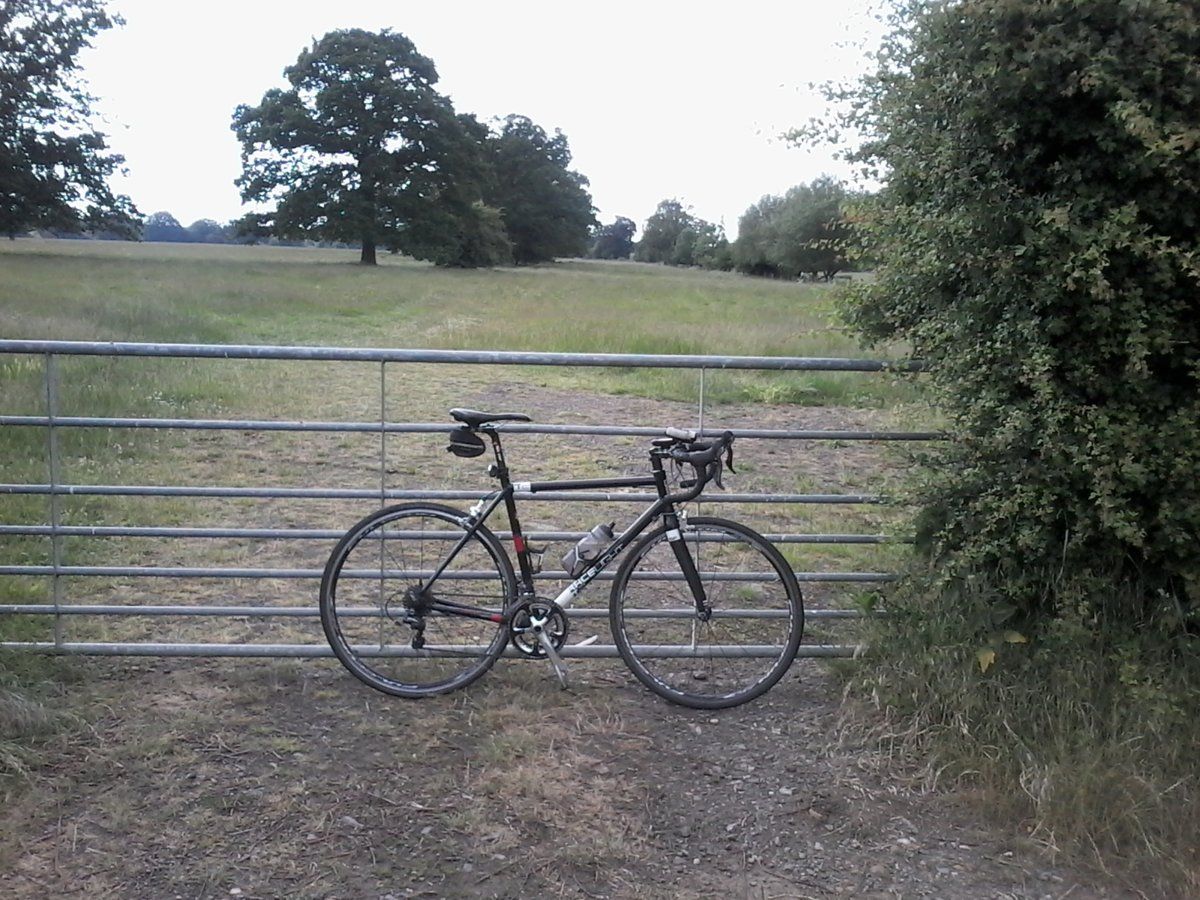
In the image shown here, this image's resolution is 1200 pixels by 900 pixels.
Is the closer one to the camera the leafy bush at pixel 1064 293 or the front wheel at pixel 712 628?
the leafy bush at pixel 1064 293

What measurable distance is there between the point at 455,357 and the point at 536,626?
1.21m

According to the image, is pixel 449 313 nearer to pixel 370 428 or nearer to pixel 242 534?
pixel 242 534

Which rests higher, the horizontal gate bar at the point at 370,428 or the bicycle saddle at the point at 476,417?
the bicycle saddle at the point at 476,417

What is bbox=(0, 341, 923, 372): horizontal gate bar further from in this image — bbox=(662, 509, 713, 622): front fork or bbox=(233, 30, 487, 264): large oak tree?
bbox=(233, 30, 487, 264): large oak tree

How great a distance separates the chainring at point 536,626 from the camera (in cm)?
453

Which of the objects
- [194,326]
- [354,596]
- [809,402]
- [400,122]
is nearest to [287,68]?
[400,122]

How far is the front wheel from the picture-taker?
4.58 meters

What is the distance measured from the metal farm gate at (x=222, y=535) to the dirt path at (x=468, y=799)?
134 mm

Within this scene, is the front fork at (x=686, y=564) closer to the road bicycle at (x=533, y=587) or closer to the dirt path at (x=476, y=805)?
the road bicycle at (x=533, y=587)

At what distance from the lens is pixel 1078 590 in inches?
168

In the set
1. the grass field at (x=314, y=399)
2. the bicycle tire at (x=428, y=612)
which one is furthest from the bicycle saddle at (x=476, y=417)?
the grass field at (x=314, y=399)

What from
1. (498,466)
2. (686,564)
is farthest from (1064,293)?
(498,466)

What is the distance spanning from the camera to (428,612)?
4641 millimetres

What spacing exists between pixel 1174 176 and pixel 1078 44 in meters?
0.59
